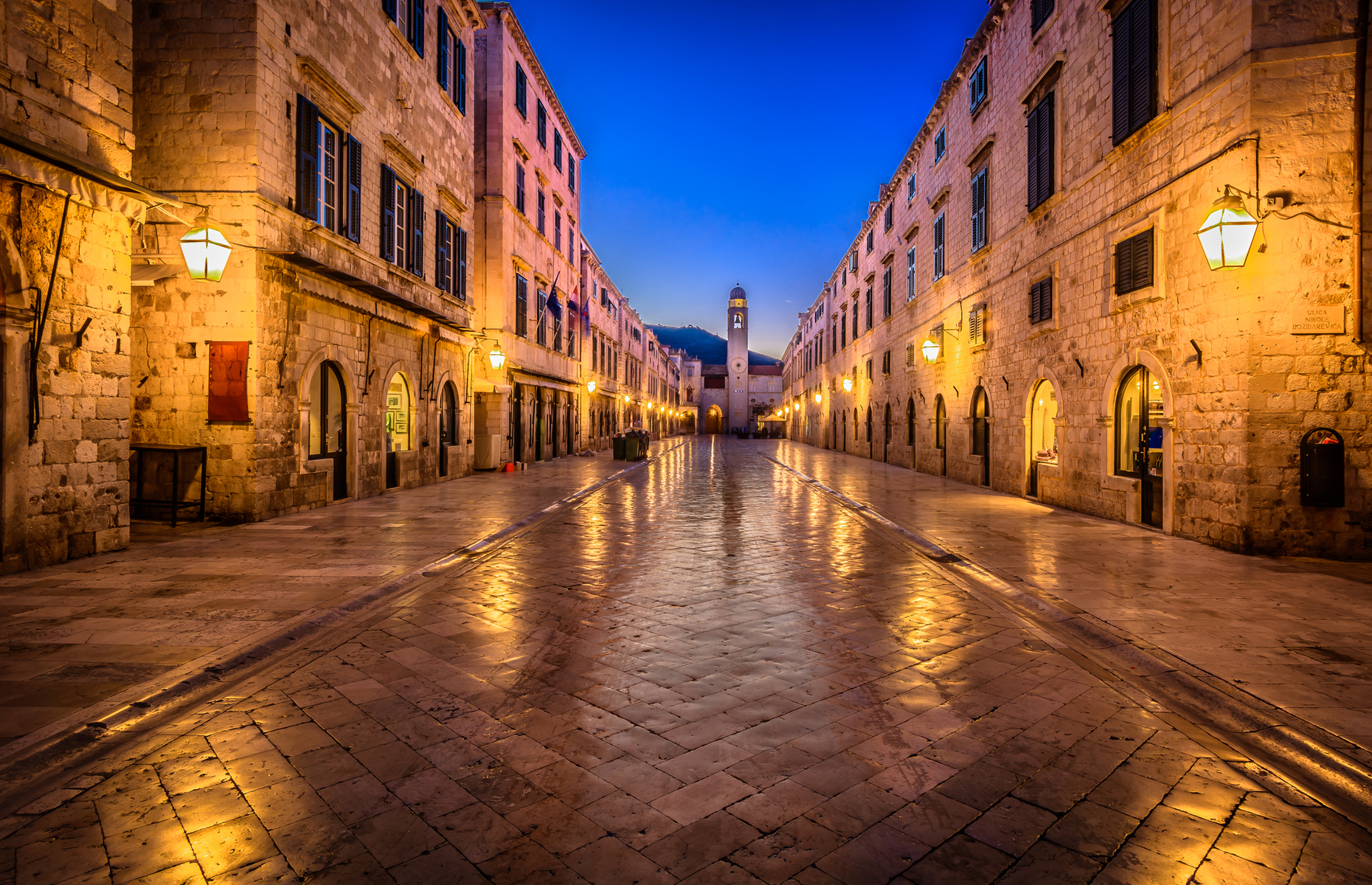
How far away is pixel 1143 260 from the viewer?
30.5 ft

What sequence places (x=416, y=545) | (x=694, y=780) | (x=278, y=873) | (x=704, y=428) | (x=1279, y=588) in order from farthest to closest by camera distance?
(x=704, y=428)
(x=416, y=545)
(x=1279, y=588)
(x=694, y=780)
(x=278, y=873)

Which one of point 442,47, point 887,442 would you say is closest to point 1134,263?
point 887,442

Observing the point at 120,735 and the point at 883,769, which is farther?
the point at 120,735

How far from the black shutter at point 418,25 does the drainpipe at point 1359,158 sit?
16.1 m

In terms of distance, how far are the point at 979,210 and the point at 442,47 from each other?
46.5 feet

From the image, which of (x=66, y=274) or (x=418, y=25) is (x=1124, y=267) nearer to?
(x=66, y=274)

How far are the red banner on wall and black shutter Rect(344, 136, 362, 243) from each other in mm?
3535

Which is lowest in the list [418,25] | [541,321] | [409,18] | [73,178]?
[73,178]

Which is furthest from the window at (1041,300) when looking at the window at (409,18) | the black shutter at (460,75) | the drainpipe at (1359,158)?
the black shutter at (460,75)

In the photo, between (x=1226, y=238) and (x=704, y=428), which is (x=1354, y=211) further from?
(x=704, y=428)

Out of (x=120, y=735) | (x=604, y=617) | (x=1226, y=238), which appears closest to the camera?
(x=120, y=735)

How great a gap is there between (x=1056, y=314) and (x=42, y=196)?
47.6 ft

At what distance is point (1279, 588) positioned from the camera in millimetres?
5930

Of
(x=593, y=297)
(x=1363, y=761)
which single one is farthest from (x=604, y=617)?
(x=593, y=297)
